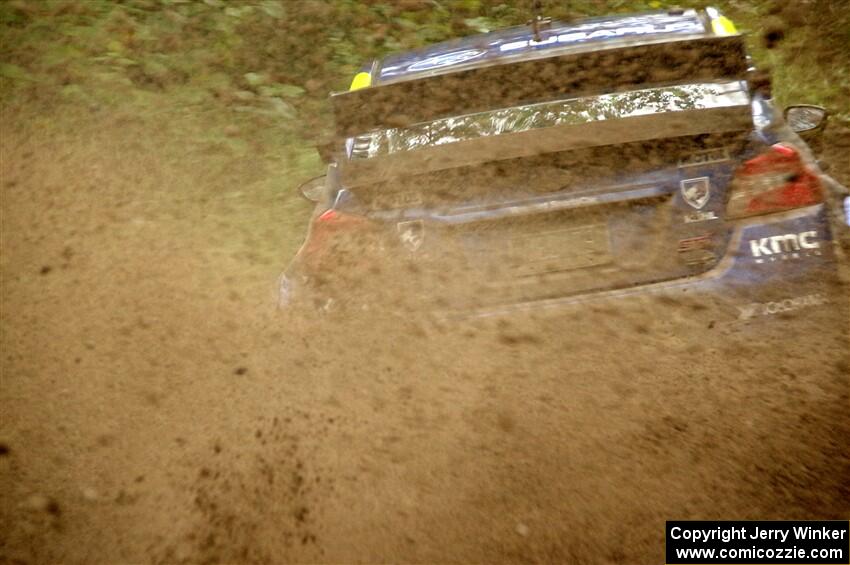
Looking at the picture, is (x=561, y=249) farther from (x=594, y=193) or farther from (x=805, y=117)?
(x=805, y=117)

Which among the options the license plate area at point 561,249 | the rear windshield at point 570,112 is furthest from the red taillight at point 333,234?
the license plate area at point 561,249

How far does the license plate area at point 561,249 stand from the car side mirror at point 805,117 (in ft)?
5.63

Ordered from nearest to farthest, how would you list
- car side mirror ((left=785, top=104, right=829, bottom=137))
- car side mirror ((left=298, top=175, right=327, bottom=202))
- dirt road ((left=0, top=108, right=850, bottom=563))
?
1. dirt road ((left=0, top=108, right=850, bottom=563))
2. car side mirror ((left=785, top=104, right=829, bottom=137))
3. car side mirror ((left=298, top=175, right=327, bottom=202))

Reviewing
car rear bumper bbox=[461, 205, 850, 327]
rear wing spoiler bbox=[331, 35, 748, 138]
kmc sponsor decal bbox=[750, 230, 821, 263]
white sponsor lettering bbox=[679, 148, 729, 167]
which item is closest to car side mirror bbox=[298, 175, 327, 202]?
rear wing spoiler bbox=[331, 35, 748, 138]

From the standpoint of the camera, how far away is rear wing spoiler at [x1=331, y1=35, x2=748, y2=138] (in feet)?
9.71

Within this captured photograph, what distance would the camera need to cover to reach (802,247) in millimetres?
2842

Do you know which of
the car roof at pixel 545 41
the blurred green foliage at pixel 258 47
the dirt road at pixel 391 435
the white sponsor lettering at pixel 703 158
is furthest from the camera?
the blurred green foliage at pixel 258 47

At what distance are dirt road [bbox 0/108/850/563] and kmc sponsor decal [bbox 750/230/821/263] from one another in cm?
37

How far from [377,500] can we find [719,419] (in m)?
1.36

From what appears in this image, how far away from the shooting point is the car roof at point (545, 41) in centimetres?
356

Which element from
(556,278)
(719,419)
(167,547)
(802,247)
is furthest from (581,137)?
(167,547)

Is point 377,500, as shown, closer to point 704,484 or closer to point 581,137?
point 704,484

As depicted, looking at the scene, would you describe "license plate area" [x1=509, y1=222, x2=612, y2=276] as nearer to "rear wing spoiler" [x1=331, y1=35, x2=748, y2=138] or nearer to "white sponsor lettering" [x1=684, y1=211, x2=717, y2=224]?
"white sponsor lettering" [x1=684, y1=211, x2=717, y2=224]

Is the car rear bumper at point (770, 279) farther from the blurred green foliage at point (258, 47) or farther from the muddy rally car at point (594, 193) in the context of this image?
the blurred green foliage at point (258, 47)
